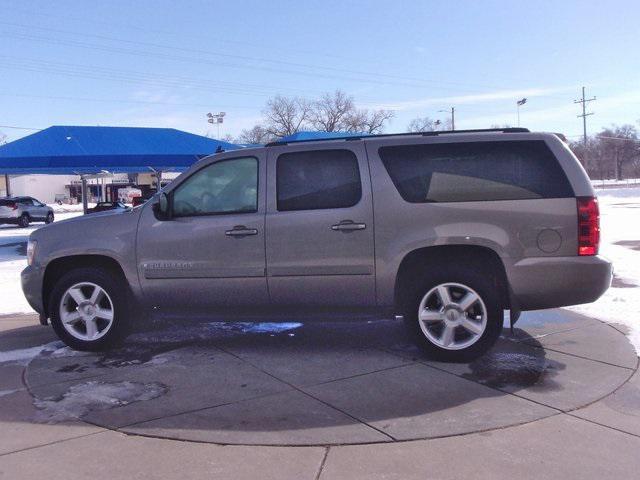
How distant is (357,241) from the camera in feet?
16.7

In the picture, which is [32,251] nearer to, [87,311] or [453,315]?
[87,311]

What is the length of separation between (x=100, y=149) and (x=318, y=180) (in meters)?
16.4

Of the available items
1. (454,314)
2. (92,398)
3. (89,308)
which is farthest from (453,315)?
(89,308)

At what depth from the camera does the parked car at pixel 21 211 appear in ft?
99.8

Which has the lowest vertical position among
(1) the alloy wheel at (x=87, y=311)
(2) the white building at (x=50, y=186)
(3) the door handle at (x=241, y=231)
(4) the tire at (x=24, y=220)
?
(1) the alloy wheel at (x=87, y=311)

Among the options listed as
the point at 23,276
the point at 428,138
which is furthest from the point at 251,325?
the point at 428,138

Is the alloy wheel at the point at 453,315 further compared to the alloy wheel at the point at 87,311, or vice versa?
the alloy wheel at the point at 87,311

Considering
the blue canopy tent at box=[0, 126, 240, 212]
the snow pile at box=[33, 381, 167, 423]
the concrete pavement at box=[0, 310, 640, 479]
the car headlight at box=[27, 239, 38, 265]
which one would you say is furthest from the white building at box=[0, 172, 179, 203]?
the snow pile at box=[33, 381, 167, 423]

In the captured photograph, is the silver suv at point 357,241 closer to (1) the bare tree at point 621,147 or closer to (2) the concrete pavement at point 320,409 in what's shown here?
(2) the concrete pavement at point 320,409

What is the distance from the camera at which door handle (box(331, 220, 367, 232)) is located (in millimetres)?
5090

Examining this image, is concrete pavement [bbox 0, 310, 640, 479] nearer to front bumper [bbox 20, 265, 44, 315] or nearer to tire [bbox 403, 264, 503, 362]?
tire [bbox 403, 264, 503, 362]

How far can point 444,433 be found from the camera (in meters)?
3.75

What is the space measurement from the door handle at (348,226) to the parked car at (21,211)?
29961mm

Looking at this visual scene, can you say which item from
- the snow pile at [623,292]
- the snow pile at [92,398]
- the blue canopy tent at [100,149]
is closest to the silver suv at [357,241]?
the snow pile at [92,398]
